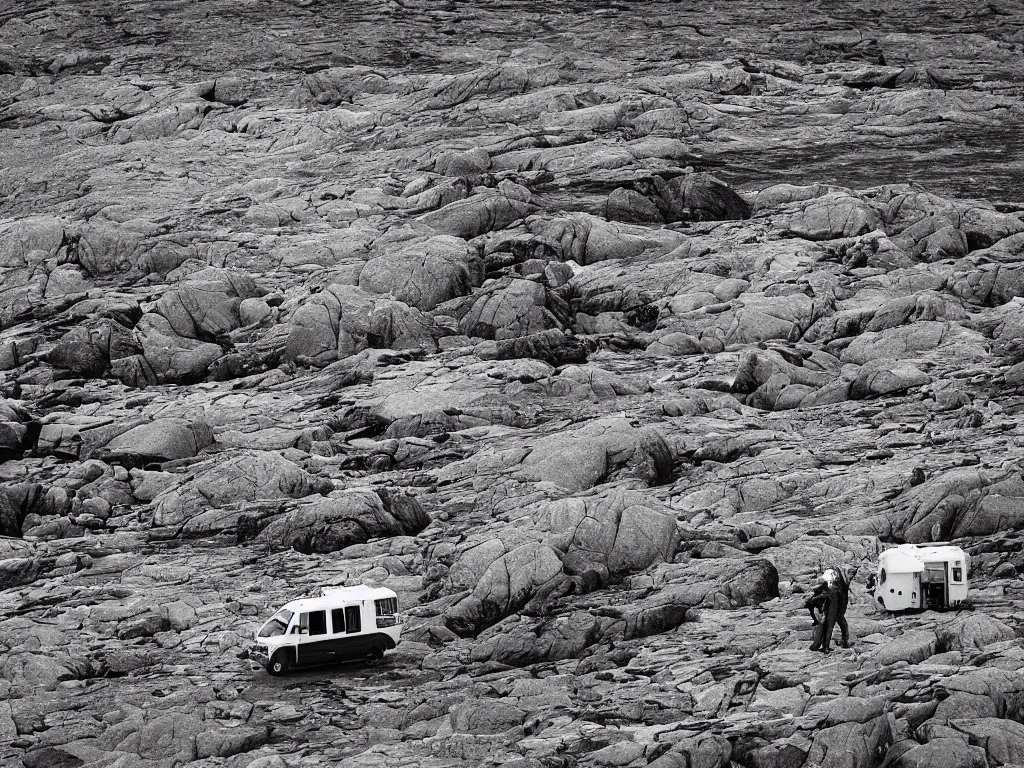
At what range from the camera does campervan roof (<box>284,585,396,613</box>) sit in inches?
1095

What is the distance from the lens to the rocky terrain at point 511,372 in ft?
81.6

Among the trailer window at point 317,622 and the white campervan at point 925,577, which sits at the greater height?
the white campervan at point 925,577

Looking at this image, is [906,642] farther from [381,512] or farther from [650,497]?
[381,512]

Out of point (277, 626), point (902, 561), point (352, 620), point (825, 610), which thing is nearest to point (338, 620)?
point (352, 620)

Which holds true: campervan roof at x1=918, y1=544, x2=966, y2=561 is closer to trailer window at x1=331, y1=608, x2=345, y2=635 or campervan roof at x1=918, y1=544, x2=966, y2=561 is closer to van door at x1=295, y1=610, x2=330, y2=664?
trailer window at x1=331, y1=608, x2=345, y2=635

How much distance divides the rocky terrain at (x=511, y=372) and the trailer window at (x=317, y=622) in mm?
948

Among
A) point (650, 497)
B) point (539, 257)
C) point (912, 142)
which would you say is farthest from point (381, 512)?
point (912, 142)

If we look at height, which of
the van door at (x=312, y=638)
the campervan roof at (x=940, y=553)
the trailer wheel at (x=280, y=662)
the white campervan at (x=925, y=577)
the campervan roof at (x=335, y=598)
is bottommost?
the trailer wheel at (x=280, y=662)

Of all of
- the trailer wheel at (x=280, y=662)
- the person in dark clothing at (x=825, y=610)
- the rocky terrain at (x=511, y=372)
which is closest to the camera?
the person in dark clothing at (x=825, y=610)

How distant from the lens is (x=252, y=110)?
233ft

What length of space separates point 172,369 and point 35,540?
508 inches

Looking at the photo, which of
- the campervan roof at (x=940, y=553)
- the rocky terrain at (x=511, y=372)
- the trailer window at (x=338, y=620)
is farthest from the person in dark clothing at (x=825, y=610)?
the trailer window at (x=338, y=620)

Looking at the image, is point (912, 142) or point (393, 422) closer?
point (393, 422)

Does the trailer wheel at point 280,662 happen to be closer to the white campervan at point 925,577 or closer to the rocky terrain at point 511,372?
the rocky terrain at point 511,372
